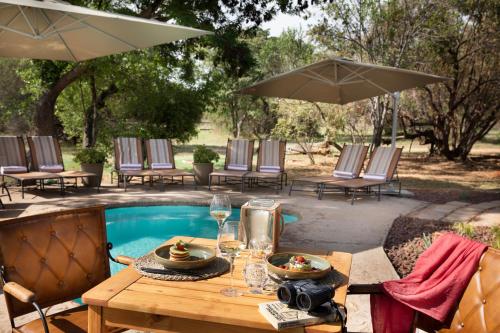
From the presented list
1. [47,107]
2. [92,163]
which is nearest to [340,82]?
[92,163]

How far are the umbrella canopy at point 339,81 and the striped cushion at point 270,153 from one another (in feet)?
3.74

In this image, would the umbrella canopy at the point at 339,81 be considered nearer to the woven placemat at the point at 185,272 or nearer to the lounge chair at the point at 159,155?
the lounge chair at the point at 159,155

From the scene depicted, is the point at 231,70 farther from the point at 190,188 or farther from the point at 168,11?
the point at 190,188

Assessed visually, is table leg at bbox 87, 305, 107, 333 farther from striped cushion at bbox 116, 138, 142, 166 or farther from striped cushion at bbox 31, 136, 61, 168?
striped cushion at bbox 116, 138, 142, 166

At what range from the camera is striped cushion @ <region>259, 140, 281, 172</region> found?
9.30m

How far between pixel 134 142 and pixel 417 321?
26.0ft

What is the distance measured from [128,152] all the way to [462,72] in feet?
40.2

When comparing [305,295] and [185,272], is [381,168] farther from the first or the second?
[305,295]

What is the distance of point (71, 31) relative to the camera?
18.4 feet

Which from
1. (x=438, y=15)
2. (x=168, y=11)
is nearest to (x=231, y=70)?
(x=168, y=11)

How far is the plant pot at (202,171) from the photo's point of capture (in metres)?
9.29

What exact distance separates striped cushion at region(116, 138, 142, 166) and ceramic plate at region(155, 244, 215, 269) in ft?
23.8

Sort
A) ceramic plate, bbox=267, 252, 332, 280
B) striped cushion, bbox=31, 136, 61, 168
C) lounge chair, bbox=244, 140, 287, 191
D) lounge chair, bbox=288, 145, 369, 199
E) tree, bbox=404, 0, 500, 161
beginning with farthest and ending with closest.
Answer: tree, bbox=404, 0, 500, 161
lounge chair, bbox=244, 140, 287, 191
lounge chair, bbox=288, 145, 369, 199
striped cushion, bbox=31, 136, 61, 168
ceramic plate, bbox=267, 252, 332, 280

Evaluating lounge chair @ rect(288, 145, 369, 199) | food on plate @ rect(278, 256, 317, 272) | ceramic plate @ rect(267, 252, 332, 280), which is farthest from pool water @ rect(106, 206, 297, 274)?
food on plate @ rect(278, 256, 317, 272)
